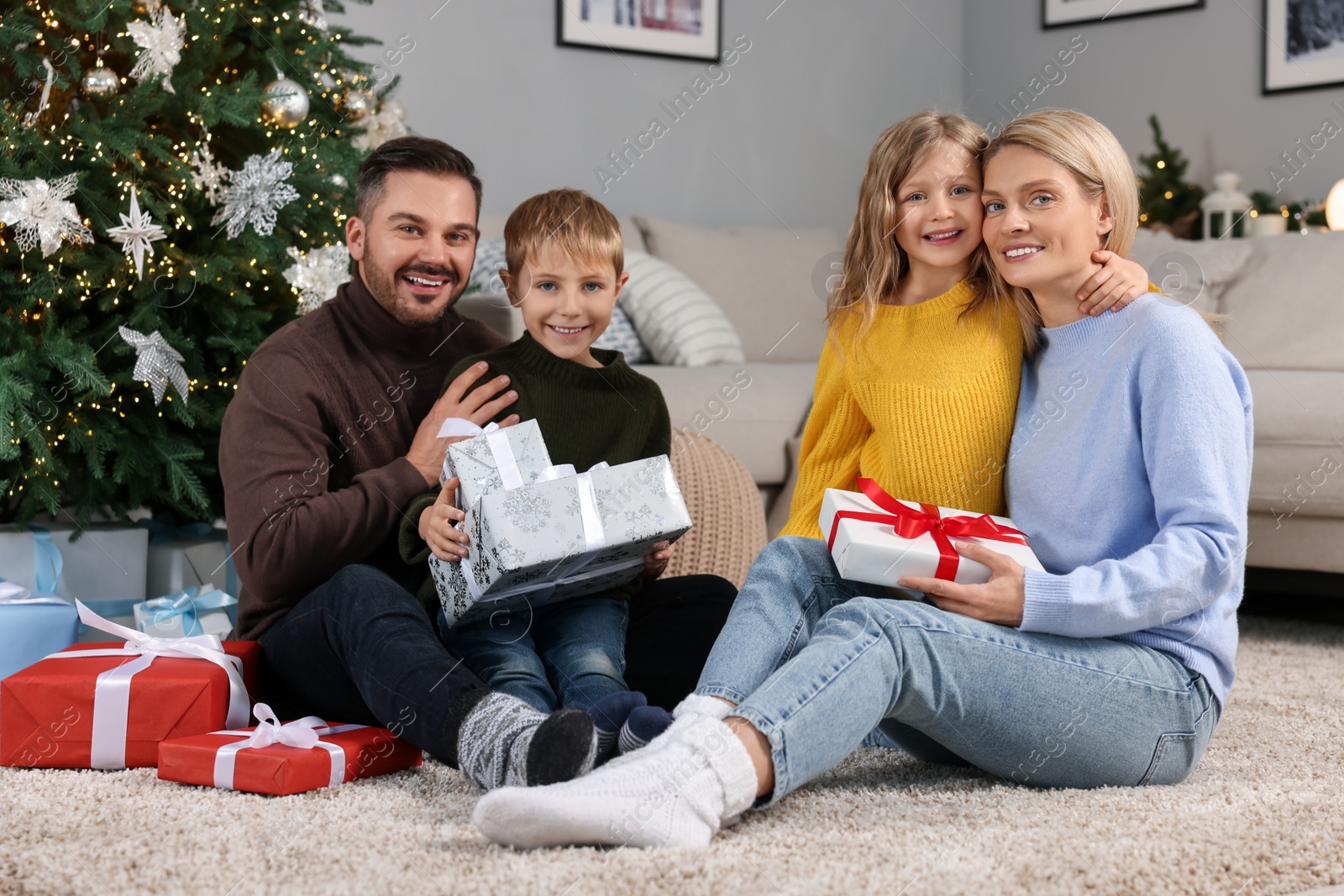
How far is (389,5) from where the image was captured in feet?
10.5

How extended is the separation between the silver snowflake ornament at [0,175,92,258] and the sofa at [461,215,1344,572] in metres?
0.80

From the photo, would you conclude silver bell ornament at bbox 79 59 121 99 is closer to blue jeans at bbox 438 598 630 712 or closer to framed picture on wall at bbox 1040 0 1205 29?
blue jeans at bbox 438 598 630 712

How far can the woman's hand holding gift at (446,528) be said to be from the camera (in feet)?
4.23

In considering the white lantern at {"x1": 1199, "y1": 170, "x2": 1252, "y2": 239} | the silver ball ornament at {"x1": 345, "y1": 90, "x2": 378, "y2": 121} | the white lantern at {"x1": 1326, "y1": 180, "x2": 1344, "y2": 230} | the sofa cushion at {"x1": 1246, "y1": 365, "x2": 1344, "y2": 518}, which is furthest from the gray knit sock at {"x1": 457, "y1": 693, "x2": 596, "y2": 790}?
the white lantern at {"x1": 1199, "y1": 170, "x2": 1252, "y2": 239}

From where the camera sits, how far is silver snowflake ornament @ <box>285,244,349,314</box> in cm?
187

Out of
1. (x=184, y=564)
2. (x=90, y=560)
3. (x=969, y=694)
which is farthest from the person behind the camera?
(x=184, y=564)

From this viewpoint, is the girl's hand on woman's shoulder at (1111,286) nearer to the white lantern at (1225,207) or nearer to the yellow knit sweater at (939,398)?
the yellow knit sweater at (939,398)

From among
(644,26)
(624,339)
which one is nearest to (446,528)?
(624,339)

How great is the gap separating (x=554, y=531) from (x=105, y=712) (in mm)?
561

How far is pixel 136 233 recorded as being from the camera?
1.71 metres

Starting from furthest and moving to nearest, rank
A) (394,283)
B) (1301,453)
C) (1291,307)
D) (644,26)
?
(644,26) < (1291,307) < (1301,453) < (394,283)

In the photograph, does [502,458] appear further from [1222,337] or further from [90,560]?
[1222,337]

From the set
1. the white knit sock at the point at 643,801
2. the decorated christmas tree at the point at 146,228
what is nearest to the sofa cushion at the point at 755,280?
the decorated christmas tree at the point at 146,228

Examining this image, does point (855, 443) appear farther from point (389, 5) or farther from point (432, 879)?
point (389, 5)
